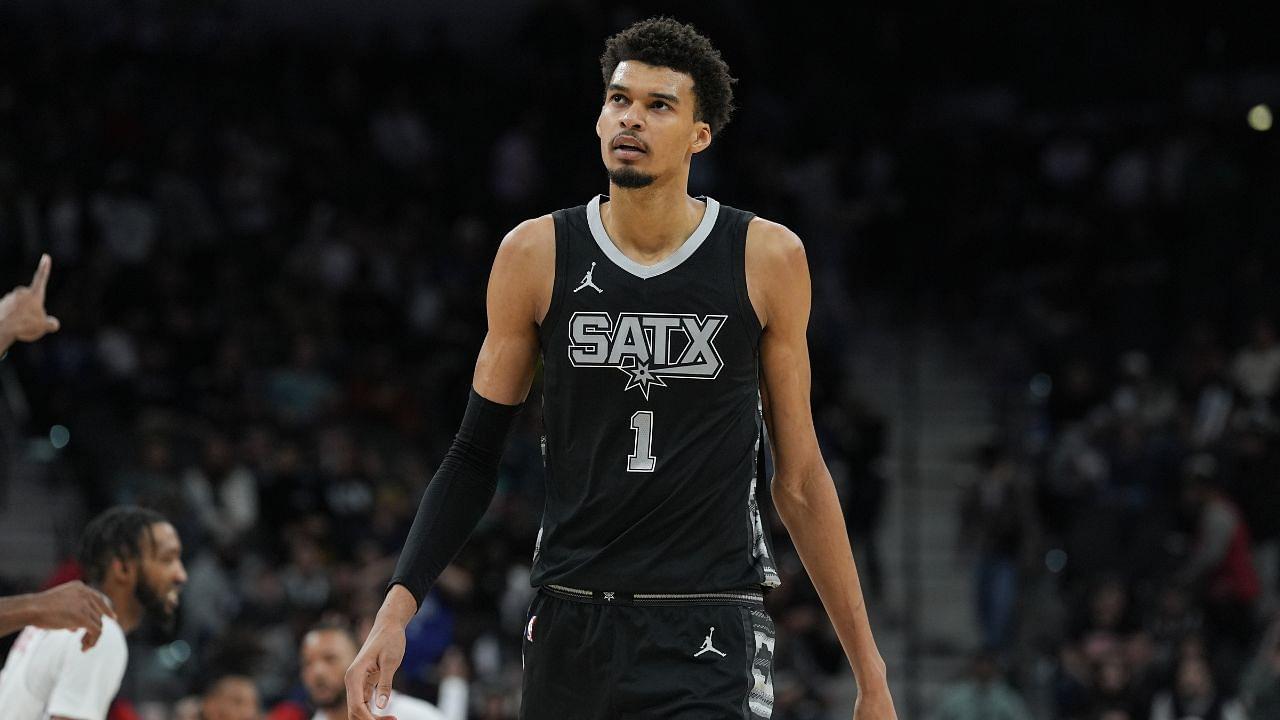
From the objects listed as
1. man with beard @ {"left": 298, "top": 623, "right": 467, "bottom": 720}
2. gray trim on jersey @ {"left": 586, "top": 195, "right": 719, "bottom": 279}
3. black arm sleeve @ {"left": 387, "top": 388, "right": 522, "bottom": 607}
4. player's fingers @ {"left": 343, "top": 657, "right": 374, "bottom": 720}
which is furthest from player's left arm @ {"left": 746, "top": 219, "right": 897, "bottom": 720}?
man with beard @ {"left": 298, "top": 623, "right": 467, "bottom": 720}

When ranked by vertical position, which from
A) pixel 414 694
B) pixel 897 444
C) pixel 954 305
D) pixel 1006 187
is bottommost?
pixel 414 694

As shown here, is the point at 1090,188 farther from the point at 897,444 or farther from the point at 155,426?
the point at 155,426

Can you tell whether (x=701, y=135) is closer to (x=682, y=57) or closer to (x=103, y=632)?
(x=682, y=57)

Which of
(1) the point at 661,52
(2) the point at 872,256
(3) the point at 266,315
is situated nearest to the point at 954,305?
(2) the point at 872,256

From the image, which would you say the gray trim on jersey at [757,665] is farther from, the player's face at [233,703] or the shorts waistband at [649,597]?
the player's face at [233,703]

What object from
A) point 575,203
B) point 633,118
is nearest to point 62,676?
point 633,118

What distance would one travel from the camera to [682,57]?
14.1 ft

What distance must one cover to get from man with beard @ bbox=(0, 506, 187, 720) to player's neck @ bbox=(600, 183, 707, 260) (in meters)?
2.50

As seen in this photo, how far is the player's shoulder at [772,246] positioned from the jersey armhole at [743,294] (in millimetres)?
17

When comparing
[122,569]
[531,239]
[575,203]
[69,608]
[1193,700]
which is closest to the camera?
[531,239]

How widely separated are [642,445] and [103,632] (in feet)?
8.35

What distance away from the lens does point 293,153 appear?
17562 mm

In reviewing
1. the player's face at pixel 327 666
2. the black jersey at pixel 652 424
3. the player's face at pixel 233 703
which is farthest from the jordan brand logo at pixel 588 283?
the player's face at pixel 233 703

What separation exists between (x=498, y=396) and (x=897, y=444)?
1272cm
